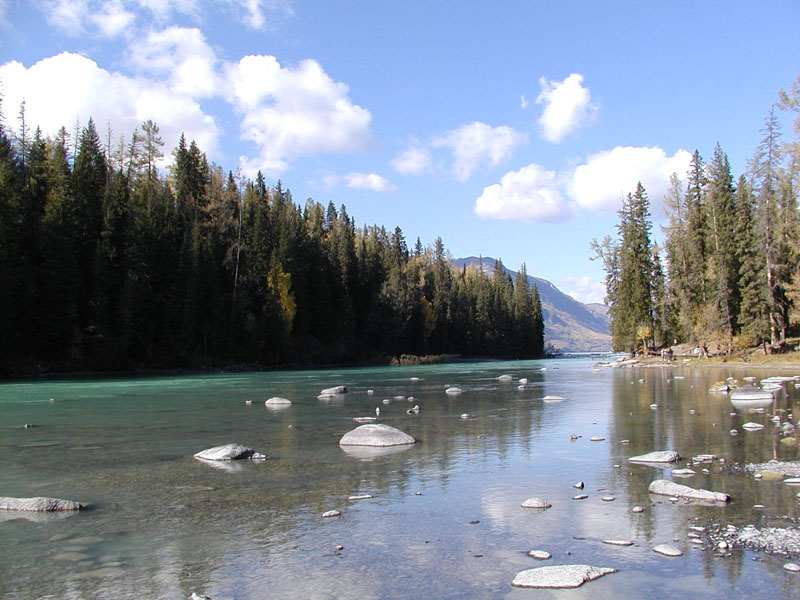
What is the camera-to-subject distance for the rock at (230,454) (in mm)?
12711

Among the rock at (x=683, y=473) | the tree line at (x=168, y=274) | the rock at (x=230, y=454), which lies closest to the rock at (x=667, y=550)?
the rock at (x=683, y=473)

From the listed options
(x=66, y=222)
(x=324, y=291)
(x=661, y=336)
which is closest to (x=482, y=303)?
(x=324, y=291)

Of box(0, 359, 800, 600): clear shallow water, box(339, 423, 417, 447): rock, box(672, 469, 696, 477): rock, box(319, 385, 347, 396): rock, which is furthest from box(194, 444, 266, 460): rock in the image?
box(319, 385, 347, 396): rock

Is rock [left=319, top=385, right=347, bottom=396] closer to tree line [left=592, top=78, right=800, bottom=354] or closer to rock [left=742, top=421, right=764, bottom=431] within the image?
rock [left=742, top=421, right=764, bottom=431]

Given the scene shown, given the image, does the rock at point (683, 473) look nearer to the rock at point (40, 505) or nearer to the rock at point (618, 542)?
the rock at point (618, 542)

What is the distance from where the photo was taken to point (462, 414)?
806 inches

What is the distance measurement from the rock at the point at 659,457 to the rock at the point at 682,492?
6.95 feet

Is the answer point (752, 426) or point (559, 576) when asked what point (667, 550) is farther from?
point (752, 426)

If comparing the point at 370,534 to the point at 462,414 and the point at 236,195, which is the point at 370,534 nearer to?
the point at 462,414

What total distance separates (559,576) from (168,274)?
66.2m

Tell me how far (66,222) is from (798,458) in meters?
61.6

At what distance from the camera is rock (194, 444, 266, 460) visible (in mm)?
12711

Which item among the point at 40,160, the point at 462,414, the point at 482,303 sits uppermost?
the point at 40,160

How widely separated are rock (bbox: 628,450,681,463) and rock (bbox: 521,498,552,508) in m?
3.92
